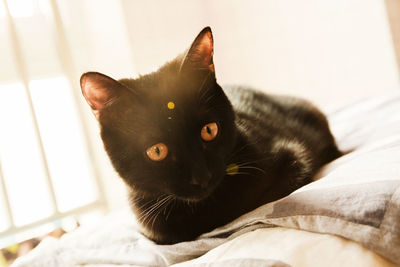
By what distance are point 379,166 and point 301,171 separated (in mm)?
214

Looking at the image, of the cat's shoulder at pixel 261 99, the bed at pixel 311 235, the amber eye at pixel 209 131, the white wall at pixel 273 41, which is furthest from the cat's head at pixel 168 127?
the white wall at pixel 273 41

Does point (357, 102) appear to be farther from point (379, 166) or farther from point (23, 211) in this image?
point (23, 211)

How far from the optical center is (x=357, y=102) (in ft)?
5.07

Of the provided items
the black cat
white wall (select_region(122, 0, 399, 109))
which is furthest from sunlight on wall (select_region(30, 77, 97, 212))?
the black cat

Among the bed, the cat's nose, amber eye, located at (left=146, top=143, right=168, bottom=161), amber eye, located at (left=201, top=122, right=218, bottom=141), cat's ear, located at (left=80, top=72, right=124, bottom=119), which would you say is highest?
cat's ear, located at (left=80, top=72, right=124, bottom=119)

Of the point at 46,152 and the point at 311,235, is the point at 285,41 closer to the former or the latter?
the point at 46,152

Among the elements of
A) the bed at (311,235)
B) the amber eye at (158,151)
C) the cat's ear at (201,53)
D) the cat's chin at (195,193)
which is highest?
the cat's ear at (201,53)

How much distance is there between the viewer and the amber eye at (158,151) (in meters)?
0.71

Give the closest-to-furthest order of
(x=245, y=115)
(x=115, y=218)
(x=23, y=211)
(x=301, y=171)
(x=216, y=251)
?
(x=216, y=251) → (x=301, y=171) → (x=245, y=115) → (x=115, y=218) → (x=23, y=211)

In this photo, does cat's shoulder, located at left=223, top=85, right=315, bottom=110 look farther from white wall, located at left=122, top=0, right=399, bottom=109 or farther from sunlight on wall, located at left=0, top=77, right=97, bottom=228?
sunlight on wall, located at left=0, top=77, right=97, bottom=228

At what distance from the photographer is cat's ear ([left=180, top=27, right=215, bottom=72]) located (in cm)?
76

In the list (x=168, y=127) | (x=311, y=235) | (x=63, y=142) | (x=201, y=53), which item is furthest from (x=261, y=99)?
(x=63, y=142)

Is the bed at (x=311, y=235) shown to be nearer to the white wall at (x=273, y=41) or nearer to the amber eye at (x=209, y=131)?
the amber eye at (x=209, y=131)

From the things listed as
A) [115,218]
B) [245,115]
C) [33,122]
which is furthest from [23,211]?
[245,115]
